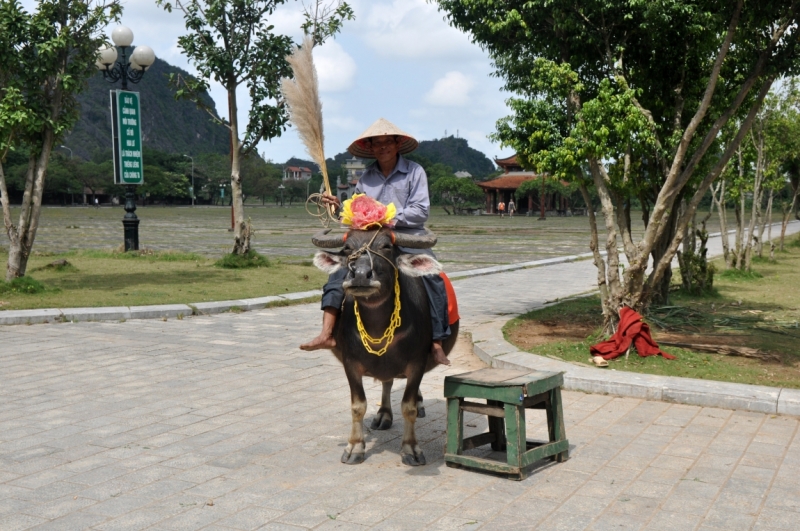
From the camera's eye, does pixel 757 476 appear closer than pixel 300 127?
Yes

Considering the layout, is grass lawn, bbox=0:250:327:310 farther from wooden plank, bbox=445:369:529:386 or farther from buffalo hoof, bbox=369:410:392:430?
wooden plank, bbox=445:369:529:386

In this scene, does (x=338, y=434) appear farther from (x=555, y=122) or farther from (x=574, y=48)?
(x=574, y=48)

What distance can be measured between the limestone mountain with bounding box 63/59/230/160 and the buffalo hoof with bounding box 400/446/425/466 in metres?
130

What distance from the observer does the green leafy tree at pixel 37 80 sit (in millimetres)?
12742

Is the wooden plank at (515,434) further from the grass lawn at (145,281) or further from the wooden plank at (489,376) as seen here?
the grass lawn at (145,281)

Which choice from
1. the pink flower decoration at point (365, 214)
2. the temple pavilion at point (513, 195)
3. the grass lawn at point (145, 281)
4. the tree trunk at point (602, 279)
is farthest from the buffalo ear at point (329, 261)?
the temple pavilion at point (513, 195)

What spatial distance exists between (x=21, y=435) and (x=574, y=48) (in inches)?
296

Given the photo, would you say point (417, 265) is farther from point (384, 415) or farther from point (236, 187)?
point (236, 187)

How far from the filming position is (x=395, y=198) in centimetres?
586

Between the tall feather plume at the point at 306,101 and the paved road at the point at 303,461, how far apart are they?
2137 mm

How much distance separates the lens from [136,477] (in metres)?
4.96

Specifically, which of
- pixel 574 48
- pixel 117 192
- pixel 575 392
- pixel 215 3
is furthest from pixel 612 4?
pixel 117 192

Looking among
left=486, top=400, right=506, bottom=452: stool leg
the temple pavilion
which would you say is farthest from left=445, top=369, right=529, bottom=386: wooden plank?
the temple pavilion

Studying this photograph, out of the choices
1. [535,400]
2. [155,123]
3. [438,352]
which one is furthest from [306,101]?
[155,123]
